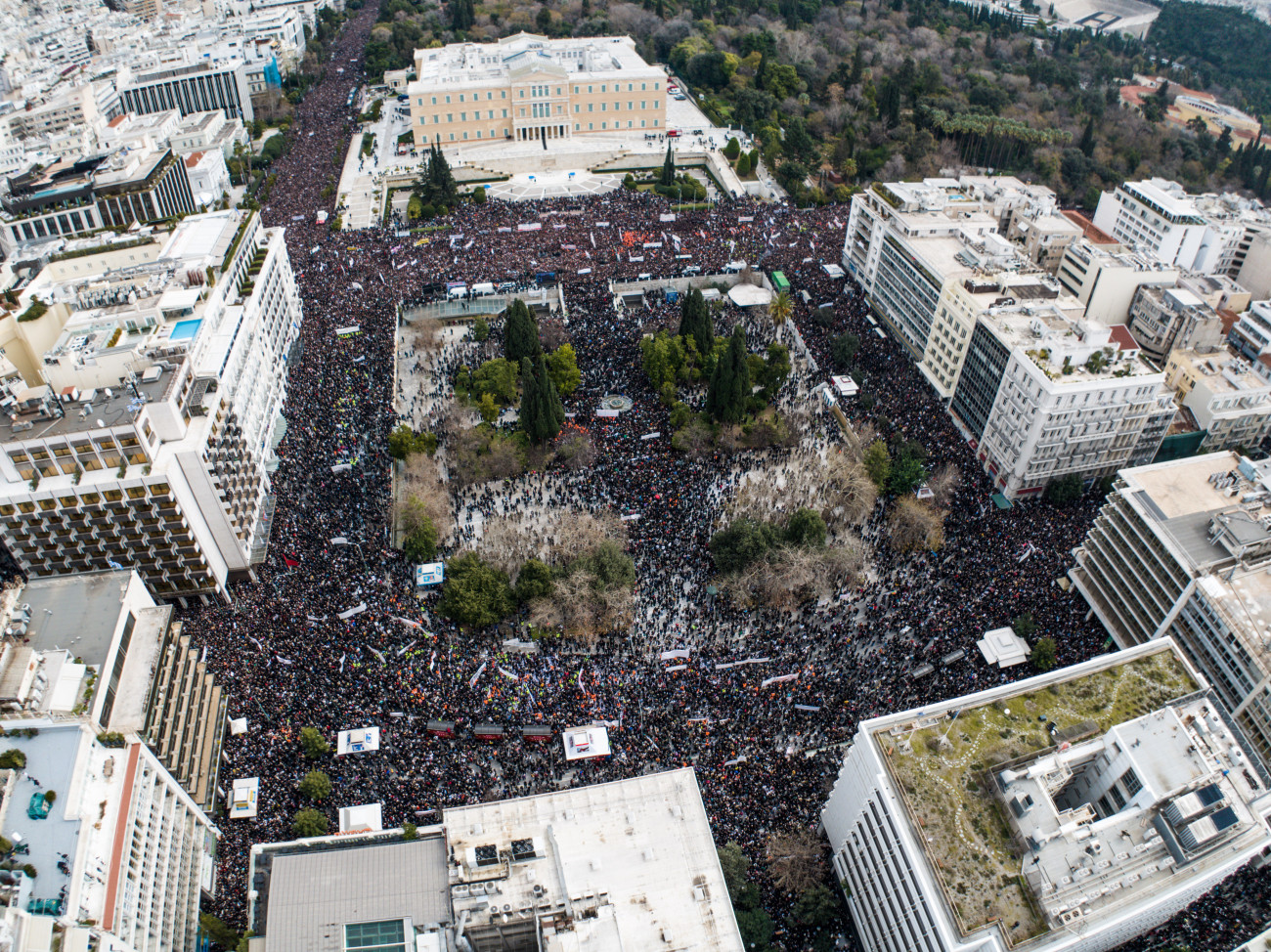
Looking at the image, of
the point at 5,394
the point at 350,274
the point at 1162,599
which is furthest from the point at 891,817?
the point at 350,274

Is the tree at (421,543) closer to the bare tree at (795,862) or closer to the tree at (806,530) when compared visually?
the tree at (806,530)

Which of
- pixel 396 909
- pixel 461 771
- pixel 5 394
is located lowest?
pixel 461 771

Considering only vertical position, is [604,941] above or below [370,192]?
above

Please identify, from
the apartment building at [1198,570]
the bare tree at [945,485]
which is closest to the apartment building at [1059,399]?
the bare tree at [945,485]

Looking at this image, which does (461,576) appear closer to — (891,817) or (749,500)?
(749,500)

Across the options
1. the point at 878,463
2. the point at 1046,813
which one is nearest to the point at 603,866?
the point at 1046,813

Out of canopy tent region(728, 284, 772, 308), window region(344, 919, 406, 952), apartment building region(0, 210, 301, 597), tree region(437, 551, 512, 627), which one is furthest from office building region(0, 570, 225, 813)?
canopy tent region(728, 284, 772, 308)
